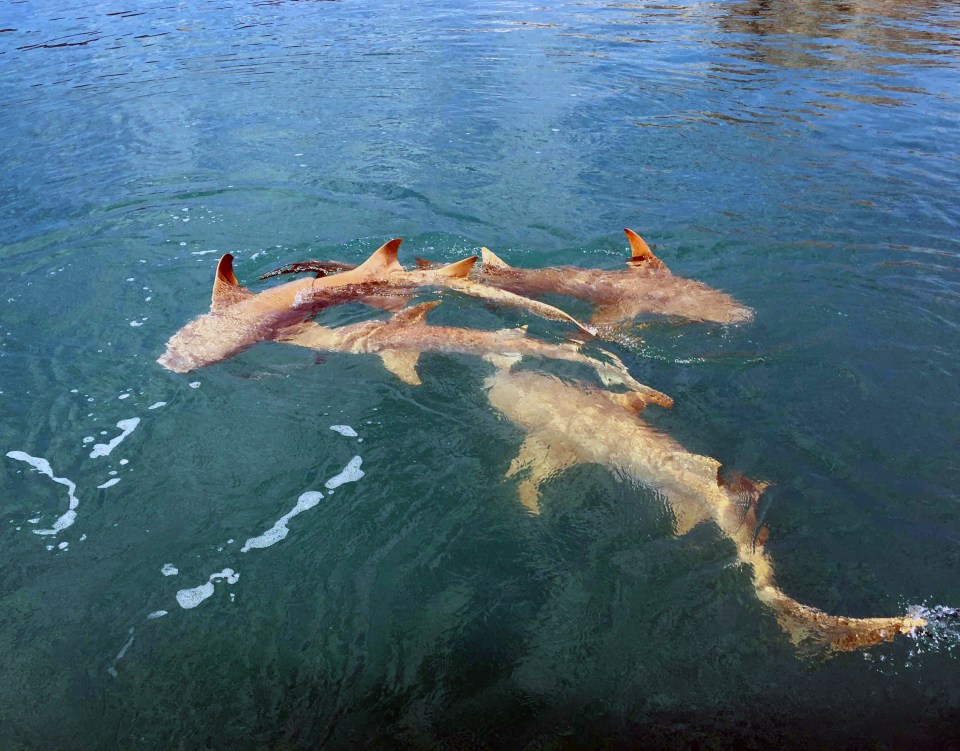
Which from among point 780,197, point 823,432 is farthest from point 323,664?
point 780,197

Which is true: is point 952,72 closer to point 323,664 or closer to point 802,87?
point 802,87

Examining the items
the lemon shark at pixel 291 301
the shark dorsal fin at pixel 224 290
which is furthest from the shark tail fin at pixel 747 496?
the shark dorsal fin at pixel 224 290

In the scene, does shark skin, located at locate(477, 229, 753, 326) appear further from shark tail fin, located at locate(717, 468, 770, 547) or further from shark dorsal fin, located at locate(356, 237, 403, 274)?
shark tail fin, located at locate(717, 468, 770, 547)

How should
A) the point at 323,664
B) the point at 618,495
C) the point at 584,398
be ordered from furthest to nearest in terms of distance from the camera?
the point at 584,398
the point at 618,495
the point at 323,664

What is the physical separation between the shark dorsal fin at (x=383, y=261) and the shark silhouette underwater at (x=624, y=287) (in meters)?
0.52

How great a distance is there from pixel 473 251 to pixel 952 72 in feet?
41.4

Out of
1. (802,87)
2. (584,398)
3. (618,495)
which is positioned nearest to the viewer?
(618,495)

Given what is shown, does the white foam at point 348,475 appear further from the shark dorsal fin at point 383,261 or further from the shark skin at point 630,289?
the shark skin at point 630,289

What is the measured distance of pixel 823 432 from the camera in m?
6.38

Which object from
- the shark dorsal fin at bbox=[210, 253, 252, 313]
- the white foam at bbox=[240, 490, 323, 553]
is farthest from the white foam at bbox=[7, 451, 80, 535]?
the shark dorsal fin at bbox=[210, 253, 252, 313]

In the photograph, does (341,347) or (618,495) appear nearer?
(618,495)

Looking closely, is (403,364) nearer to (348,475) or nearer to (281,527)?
(348,475)

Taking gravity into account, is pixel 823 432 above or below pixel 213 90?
below

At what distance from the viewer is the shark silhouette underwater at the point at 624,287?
802 cm
